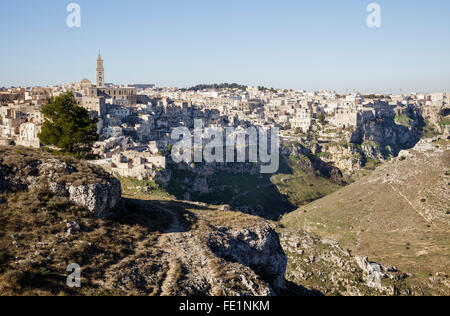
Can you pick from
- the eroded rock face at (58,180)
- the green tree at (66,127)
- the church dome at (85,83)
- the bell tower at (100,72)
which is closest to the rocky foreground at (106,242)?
the eroded rock face at (58,180)

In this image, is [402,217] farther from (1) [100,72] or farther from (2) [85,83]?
(1) [100,72]

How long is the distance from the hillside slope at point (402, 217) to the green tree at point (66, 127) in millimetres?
28313

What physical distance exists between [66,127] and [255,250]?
56.1 feet

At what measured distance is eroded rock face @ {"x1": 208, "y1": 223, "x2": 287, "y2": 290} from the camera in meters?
20.3

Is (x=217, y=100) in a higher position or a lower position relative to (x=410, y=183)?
higher

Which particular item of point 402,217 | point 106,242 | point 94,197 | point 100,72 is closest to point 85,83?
point 100,72

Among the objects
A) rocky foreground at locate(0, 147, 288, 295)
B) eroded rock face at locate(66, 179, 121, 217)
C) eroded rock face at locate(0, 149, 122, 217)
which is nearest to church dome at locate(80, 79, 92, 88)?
rocky foreground at locate(0, 147, 288, 295)

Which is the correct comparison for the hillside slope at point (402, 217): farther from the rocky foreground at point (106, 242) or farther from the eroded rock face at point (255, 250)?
the rocky foreground at point (106, 242)

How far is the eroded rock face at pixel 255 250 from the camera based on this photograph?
20.3 m

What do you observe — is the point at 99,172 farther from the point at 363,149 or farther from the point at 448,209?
the point at 363,149
